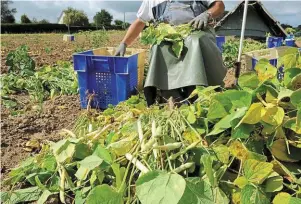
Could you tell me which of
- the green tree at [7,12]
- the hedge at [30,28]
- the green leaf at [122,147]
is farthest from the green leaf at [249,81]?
the green tree at [7,12]

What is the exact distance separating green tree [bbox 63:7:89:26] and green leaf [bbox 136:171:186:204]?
41.1m

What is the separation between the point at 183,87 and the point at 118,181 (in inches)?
59.5

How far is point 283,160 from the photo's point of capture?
119 cm

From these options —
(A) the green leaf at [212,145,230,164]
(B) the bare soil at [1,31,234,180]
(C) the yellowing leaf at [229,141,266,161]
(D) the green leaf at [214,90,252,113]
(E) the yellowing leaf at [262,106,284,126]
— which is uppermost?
(D) the green leaf at [214,90,252,113]

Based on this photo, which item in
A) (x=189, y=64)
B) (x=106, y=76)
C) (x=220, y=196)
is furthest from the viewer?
(x=106, y=76)

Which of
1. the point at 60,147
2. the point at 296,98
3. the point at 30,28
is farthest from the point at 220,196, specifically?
the point at 30,28

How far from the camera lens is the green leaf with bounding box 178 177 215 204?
105 centimetres

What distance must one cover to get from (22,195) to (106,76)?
1819mm

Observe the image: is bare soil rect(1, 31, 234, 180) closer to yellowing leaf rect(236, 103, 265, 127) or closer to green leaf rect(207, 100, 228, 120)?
green leaf rect(207, 100, 228, 120)

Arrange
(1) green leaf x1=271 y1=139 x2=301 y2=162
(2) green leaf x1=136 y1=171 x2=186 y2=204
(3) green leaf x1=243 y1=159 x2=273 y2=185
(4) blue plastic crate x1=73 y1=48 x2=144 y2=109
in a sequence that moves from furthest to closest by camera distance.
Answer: (4) blue plastic crate x1=73 y1=48 x2=144 y2=109, (1) green leaf x1=271 y1=139 x2=301 y2=162, (3) green leaf x1=243 y1=159 x2=273 y2=185, (2) green leaf x1=136 y1=171 x2=186 y2=204

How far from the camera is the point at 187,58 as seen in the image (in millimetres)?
2537

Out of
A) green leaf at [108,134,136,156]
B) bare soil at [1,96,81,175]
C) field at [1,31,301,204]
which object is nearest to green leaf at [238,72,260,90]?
field at [1,31,301,204]

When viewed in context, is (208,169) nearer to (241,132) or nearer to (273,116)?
(241,132)

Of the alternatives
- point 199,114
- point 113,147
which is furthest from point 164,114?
point 113,147
